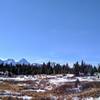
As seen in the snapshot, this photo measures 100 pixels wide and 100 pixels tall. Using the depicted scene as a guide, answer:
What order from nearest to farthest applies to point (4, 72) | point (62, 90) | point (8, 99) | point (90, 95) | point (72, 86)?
point (8, 99)
point (90, 95)
point (62, 90)
point (72, 86)
point (4, 72)

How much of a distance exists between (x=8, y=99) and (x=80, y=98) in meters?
13.8

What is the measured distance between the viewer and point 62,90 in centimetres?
7762

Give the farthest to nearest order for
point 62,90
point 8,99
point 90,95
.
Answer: point 62,90
point 90,95
point 8,99

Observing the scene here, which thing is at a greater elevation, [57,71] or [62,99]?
[57,71]

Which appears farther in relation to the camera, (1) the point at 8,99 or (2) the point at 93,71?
(2) the point at 93,71

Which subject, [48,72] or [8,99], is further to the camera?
[48,72]

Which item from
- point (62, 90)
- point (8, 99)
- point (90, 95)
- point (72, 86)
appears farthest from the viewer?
point (72, 86)

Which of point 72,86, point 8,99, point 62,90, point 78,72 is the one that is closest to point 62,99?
point 8,99

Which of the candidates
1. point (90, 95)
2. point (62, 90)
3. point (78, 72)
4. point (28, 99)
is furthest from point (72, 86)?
point (78, 72)

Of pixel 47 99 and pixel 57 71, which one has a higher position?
pixel 57 71

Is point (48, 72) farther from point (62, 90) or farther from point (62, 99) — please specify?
point (62, 99)

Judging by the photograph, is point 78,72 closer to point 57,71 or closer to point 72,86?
point 57,71

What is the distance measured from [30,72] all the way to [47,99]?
376ft

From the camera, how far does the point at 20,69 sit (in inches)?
6752
